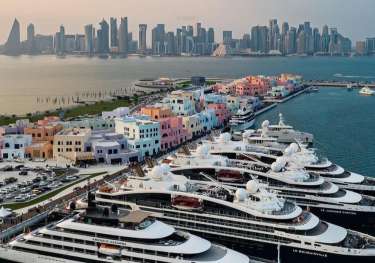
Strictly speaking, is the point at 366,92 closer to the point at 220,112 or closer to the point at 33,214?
the point at 220,112

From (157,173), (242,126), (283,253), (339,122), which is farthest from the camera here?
(339,122)

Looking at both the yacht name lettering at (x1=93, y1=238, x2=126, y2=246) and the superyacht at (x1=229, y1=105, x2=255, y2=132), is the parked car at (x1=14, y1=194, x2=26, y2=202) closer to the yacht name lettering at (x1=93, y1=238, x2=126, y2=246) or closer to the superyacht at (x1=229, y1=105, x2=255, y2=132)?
the yacht name lettering at (x1=93, y1=238, x2=126, y2=246)

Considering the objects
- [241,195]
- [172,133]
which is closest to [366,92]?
[172,133]

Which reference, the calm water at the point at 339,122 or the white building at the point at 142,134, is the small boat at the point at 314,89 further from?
the white building at the point at 142,134

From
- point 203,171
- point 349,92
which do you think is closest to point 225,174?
point 203,171

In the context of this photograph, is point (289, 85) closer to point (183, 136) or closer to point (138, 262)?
point (183, 136)

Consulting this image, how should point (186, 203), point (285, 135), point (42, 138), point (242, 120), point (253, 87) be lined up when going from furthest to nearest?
point (253, 87), point (242, 120), point (285, 135), point (42, 138), point (186, 203)

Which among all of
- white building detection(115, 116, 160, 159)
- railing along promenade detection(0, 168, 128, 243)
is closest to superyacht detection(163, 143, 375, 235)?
railing along promenade detection(0, 168, 128, 243)

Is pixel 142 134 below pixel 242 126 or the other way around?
the other way around
